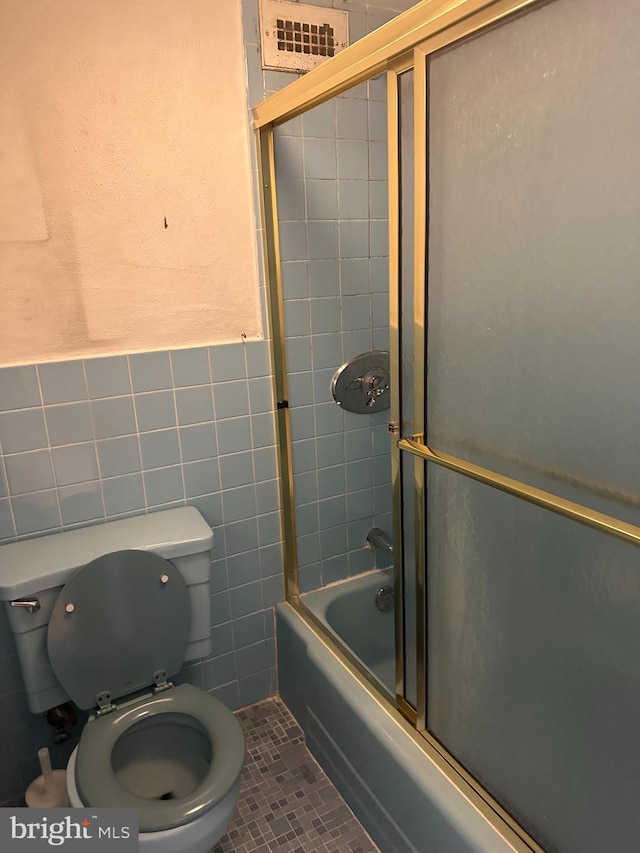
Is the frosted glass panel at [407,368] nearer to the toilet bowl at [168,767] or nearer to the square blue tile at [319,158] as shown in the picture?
the toilet bowl at [168,767]

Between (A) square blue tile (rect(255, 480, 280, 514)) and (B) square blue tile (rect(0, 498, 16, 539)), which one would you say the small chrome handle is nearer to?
(B) square blue tile (rect(0, 498, 16, 539))

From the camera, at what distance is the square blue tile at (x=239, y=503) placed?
1792 mm

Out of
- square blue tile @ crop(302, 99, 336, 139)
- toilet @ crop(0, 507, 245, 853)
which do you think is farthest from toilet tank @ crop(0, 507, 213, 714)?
square blue tile @ crop(302, 99, 336, 139)

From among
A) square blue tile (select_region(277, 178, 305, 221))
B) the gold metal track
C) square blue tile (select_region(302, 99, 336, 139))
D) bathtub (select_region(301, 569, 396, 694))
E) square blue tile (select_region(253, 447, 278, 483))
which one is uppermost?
square blue tile (select_region(302, 99, 336, 139))

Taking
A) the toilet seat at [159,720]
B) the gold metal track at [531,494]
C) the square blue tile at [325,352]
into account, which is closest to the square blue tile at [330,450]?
the square blue tile at [325,352]

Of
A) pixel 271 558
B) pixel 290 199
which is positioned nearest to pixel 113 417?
pixel 271 558

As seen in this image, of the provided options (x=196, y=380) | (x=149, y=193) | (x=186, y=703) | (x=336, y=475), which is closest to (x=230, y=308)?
(x=196, y=380)

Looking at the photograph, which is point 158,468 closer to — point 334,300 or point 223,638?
point 223,638

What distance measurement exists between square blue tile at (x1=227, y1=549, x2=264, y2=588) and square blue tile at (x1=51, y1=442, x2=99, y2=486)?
1.66ft

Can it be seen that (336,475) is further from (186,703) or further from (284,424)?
(186,703)

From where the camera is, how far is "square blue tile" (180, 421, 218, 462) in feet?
5.53

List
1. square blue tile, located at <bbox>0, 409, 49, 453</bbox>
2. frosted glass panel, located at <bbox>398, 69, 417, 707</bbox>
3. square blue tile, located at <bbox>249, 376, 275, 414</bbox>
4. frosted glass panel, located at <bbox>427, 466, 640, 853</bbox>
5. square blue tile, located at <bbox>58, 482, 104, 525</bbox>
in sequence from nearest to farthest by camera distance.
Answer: frosted glass panel, located at <bbox>427, 466, 640, 853</bbox>, frosted glass panel, located at <bbox>398, 69, 417, 707</bbox>, square blue tile, located at <bbox>0, 409, 49, 453</bbox>, square blue tile, located at <bbox>58, 482, 104, 525</bbox>, square blue tile, located at <bbox>249, 376, 275, 414</bbox>

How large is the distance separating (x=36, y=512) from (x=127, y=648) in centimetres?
42

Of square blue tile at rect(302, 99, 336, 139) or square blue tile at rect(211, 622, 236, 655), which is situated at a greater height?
square blue tile at rect(302, 99, 336, 139)
